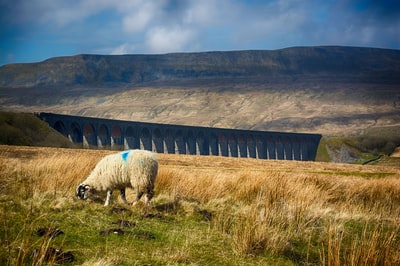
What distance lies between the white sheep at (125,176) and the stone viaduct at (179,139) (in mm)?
54309

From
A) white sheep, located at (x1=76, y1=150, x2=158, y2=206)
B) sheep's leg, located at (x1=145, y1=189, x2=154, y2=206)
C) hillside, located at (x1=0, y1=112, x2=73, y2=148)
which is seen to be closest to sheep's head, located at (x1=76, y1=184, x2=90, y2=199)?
white sheep, located at (x1=76, y1=150, x2=158, y2=206)

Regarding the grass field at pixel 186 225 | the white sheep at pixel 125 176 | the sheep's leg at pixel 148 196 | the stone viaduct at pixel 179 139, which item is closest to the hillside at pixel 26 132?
the stone viaduct at pixel 179 139

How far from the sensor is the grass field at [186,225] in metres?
5.69

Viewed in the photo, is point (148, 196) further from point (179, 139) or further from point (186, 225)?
point (179, 139)

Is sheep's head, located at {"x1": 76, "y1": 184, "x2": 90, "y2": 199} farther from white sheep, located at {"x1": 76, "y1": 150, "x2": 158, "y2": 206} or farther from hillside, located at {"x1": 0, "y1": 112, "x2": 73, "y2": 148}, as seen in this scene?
hillside, located at {"x1": 0, "y1": 112, "x2": 73, "y2": 148}

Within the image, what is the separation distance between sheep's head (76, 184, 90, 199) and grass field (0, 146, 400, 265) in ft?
0.77

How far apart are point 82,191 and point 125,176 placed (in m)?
0.98

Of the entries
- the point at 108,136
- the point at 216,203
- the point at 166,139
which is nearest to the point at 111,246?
the point at 216,203

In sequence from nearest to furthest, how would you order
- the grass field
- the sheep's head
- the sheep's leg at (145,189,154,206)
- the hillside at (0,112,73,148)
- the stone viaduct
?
the grass field → the sheep's leg at (145,189,154,206) → the sheep's head → the hillside at (0,112,73,148) → the stone viaduct

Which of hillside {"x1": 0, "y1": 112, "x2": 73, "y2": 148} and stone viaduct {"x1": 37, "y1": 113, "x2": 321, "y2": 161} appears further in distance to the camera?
stone viaduct {"x1": 37, "y1": 113, "x2": 321, "y2": 161}

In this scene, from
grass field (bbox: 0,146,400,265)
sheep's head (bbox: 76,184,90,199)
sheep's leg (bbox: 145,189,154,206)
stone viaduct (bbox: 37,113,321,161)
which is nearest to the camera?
grass field (bbox: 0,146,400,265)

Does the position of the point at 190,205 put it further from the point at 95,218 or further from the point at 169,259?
the point at 169,259

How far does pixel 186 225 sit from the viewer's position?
8180mm

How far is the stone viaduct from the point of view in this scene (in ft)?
251
